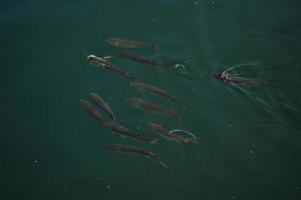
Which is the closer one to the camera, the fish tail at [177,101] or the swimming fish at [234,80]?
the swimming fish at [234,80]

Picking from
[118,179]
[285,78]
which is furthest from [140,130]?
[285,78]

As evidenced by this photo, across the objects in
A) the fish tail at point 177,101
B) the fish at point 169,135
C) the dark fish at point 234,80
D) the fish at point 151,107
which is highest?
the dark fish at point 234,80

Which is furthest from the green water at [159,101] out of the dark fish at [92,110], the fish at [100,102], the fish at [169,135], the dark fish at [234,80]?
the fish at [100,102]

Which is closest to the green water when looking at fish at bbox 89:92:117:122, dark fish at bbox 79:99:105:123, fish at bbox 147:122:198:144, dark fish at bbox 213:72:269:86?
fish at bbox 147:122:198:144

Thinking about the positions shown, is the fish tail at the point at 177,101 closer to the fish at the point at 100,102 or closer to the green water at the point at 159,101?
the green water at the point at 159,101

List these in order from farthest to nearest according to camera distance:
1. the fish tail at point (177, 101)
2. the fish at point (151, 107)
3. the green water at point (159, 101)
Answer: the fish tail at point (177, 101) → the green water at point (159, 101) → the fish at point (151, 107)

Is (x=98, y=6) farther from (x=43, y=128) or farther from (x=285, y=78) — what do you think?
(x=285, y=78)

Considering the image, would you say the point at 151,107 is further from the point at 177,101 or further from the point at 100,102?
the point at 177,101

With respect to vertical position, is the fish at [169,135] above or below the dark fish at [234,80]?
below
